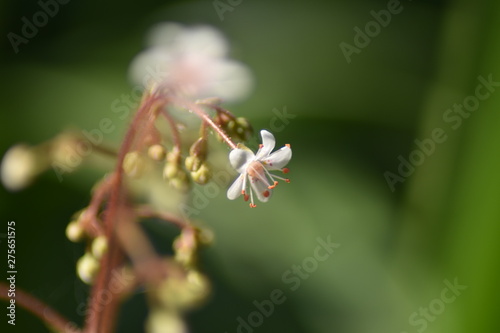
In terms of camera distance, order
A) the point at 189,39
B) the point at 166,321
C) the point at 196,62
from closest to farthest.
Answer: the point at 166,321 < the point at 196,62 < the point at 189,39

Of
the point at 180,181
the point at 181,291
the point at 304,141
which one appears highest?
the point at 180,181

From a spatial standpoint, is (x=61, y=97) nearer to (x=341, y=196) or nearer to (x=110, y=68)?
(x=110, y=68)

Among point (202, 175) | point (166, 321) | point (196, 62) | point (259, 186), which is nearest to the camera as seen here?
point (202, 175)

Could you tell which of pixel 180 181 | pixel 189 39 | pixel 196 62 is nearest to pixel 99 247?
pixel 180 181

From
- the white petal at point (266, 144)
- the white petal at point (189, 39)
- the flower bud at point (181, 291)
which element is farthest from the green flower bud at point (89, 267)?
the white petal at point (189, 39)

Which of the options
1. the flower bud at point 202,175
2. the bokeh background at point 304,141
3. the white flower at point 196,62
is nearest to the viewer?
the flower bud at point 202,175

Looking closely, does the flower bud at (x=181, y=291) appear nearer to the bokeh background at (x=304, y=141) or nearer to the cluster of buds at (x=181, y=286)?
the cluster of buds at (x=181, y=286)

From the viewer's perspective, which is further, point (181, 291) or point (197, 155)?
point (181, 291)

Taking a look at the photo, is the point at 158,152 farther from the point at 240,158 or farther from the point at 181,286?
the point at 181,286
